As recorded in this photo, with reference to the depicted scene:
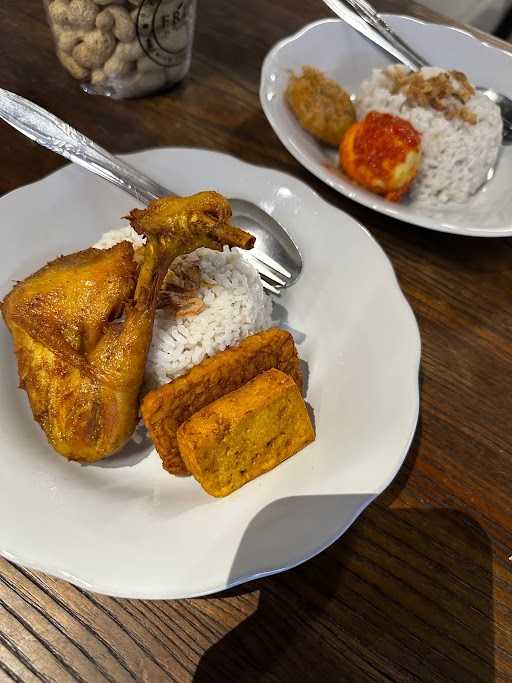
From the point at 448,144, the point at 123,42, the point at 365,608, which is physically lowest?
the point at 365,608

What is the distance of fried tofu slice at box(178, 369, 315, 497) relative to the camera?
93 centimetres

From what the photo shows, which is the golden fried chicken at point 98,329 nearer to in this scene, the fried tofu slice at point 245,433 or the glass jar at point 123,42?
the fried tofu slice at point 245,433

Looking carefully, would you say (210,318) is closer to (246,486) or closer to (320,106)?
(246,486)

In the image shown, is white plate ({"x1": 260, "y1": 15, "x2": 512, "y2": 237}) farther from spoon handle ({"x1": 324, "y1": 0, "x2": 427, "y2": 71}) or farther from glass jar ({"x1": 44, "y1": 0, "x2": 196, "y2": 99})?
glass jar ({"x1": 44, "y1": 0, "x2": 196, "y2": 99})

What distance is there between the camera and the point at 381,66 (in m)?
1.82

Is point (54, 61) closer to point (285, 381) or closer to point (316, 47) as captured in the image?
point (316, 47)

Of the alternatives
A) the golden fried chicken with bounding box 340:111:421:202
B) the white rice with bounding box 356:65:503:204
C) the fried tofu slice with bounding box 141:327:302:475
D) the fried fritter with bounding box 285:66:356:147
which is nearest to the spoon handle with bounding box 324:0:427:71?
the white rice with bounding box 356:65:503:204

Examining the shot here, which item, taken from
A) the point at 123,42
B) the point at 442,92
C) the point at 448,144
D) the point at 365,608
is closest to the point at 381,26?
the point at 442,92

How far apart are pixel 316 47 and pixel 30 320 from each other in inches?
49.2

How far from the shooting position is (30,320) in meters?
0.96

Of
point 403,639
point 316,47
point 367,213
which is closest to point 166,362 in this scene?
point 403,639

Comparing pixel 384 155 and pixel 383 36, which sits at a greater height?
pixel 383 36

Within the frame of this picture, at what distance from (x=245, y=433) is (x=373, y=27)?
139cm

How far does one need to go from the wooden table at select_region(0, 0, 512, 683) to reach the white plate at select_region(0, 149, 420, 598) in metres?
0.13
